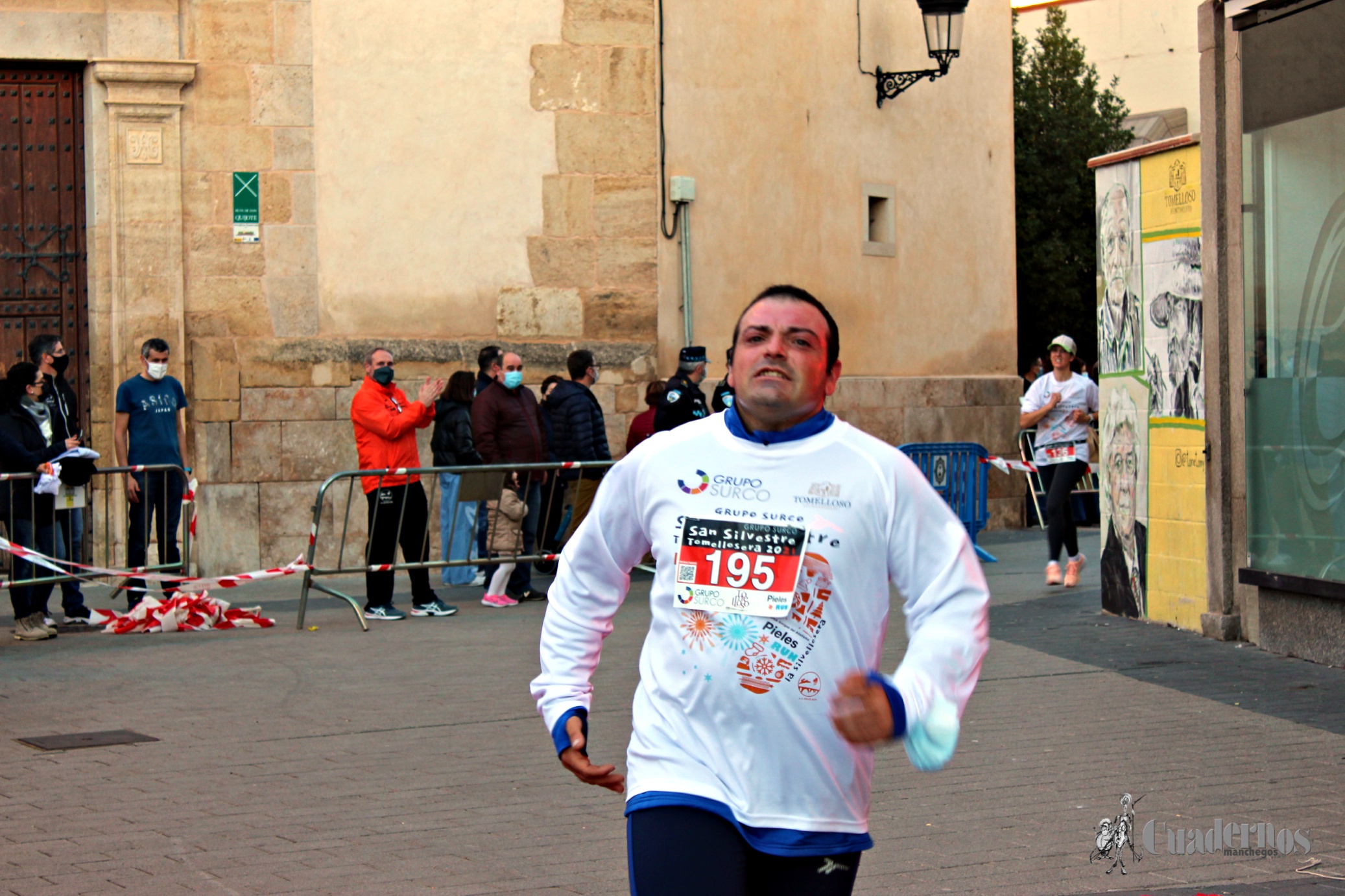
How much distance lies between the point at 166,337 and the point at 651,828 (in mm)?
11983

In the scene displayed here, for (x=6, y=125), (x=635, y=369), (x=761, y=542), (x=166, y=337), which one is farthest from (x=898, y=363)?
(x=761, y=542)

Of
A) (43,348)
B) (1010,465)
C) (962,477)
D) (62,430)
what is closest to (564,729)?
(62,430)

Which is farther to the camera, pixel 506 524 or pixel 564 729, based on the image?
pixel 506 524

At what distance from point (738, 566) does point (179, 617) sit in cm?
848

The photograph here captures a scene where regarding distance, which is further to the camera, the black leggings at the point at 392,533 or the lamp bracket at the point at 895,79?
the lamp bracket at the point at 895,79

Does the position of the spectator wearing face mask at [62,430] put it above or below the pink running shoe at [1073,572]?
above

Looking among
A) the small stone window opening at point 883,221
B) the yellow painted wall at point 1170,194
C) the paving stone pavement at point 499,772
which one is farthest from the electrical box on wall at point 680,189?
the paving stone pavement at point 499,772

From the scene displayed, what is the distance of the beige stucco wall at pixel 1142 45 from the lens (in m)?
40.0

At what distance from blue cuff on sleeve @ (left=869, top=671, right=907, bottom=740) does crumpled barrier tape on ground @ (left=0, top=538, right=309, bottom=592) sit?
27.5 feet

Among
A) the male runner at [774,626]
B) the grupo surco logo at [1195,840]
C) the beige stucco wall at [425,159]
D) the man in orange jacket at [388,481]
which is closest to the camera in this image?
the male runner at [774,626]

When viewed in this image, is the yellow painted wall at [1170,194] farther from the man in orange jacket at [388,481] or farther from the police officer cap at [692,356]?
the man in orange jacket at [388,481]

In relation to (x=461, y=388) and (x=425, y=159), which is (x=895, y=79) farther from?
(x=461, y=388)

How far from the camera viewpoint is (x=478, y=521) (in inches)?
471

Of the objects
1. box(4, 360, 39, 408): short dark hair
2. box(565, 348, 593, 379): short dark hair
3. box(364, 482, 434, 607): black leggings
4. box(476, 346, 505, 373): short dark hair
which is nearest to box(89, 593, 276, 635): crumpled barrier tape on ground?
box(364, 482, 434, 607): black leggings
